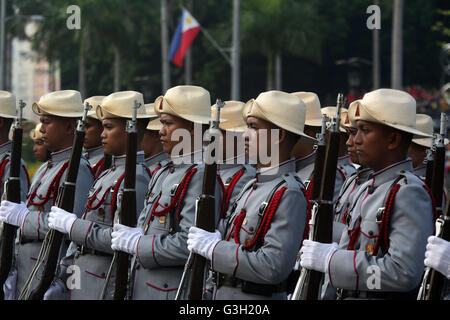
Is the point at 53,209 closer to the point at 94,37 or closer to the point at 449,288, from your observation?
the point at 449,288

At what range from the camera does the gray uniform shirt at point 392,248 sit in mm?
4301

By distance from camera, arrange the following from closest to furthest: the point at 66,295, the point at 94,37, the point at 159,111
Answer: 1. the point at 159,111
2. the point at 66,295
3. the point at 94,37


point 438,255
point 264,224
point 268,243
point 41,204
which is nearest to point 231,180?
point 41,204

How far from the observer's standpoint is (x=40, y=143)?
28.8 ft

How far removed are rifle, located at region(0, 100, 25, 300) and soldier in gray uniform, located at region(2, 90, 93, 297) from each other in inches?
3.2

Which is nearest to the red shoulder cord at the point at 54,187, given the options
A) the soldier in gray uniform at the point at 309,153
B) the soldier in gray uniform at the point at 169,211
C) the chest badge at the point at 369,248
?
the soldier in gray uniform at the point at 169,211

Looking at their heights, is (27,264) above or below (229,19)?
below

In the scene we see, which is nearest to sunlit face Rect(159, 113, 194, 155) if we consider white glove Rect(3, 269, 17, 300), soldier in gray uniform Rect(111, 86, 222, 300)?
soldier in gray uniform Rect(111, 86, 222, 300)

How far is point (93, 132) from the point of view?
7422mm

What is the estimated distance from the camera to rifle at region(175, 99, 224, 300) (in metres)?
4.88

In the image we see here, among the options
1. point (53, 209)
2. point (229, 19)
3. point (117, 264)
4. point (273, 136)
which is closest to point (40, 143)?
point (53, 209)

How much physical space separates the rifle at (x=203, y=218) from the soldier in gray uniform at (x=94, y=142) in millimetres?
2378

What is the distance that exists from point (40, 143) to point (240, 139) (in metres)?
2.13

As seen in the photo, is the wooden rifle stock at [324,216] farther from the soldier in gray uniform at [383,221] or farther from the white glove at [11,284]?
the white glove at [11,284]
